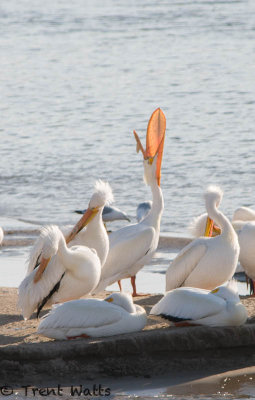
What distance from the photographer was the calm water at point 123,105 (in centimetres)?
1122

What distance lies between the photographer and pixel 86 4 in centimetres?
3672

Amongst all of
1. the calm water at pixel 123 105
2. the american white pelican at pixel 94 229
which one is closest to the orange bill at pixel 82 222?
the american white pelican at pixel 94 229

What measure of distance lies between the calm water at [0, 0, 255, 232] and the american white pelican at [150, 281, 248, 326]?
399 centimetres

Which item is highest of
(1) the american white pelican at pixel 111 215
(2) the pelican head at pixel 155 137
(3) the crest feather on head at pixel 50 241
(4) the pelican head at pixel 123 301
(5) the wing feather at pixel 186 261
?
(2) the pelican head at pixel 155 137

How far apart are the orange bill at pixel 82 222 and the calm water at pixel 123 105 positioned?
2.78 metres

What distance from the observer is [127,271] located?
271 inches

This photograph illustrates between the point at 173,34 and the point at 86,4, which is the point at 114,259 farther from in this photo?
the point at 86,4

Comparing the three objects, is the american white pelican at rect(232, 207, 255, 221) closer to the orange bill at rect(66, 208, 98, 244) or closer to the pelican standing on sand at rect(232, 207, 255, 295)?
the pelican standing on sand at rect(232, 207, 255, 295)

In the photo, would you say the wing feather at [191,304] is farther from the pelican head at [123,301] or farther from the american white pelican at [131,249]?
the american white pelican at [131,249]

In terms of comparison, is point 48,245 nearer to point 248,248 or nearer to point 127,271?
point 127,271

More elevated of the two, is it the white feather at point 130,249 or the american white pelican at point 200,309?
the american white pelican at point 200,309

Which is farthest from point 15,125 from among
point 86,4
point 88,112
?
point 86,4

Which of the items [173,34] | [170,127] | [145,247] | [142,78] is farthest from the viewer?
[173,34]

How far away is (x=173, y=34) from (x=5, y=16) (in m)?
8.75
